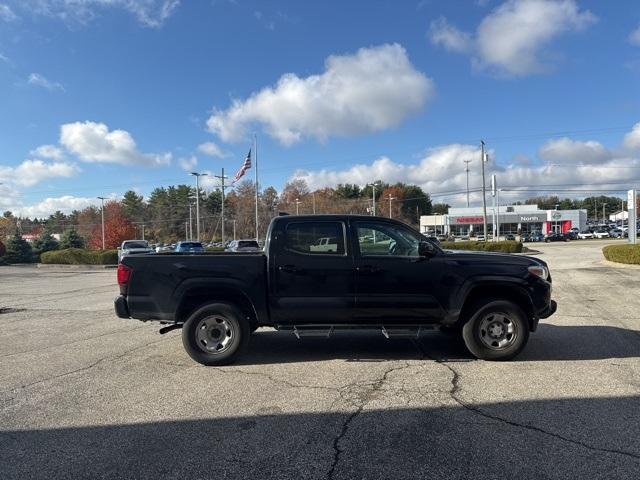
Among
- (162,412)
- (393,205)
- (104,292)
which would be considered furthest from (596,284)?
(393,205)

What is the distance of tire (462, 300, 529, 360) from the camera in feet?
20.8

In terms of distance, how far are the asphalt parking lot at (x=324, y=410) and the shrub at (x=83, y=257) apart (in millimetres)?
33848

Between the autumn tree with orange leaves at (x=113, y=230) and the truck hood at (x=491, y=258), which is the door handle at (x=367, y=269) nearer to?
the truck hood at (x=491, y=258)

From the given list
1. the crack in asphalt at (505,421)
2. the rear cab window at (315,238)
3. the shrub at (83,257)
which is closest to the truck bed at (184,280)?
the rear cab window at (315,238)

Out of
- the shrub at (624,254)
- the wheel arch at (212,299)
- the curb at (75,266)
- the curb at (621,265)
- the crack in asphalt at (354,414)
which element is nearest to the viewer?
the crack in asphalt at (354,414)

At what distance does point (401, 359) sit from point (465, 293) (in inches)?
47.7

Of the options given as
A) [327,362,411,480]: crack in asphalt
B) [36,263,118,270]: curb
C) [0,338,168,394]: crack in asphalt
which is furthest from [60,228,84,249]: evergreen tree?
[327,362,411,480]: crack in asphalt

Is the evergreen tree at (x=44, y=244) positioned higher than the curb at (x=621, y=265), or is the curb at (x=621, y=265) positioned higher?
the evergreen tree at (x=44, y=244)

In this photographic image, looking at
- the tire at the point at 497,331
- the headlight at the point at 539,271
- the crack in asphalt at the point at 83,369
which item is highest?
the headlight at the point at 539,271

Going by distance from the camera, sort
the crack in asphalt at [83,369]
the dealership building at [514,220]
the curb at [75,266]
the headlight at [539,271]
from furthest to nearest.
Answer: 1. the dealership building at [514,220]
2. the curb at [75,266]
3. the headlight at [539,271]
4. the crack in asphalt at [83,369]

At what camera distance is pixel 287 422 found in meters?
4.44

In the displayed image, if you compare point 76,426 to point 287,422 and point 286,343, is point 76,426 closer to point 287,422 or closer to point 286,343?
point 287,422

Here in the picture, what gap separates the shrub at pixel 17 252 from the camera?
49.5 m

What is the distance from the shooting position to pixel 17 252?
4991cm
